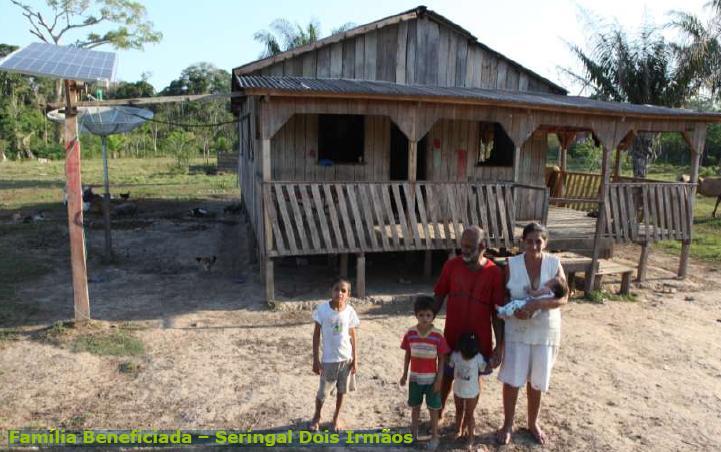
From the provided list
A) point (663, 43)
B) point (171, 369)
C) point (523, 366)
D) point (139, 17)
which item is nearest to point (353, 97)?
point (171, 369)

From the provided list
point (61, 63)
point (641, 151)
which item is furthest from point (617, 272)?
point (641, 151)

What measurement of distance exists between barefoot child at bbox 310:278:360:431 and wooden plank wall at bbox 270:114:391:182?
5.57 metres

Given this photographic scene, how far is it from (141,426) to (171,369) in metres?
1.23

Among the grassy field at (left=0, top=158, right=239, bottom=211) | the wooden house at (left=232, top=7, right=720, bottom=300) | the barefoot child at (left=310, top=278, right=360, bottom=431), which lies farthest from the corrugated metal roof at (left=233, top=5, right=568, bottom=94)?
the grassy field at (left=0, top=158, right=239, bottom=211)

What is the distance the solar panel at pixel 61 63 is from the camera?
Result: 19.5ft

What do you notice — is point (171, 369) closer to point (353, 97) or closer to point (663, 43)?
point (353, 97)

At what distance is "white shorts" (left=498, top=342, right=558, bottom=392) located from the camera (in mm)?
4082

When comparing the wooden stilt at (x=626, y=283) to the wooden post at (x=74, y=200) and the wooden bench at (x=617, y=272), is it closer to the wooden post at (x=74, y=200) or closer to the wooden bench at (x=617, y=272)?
the wooden bench at (x=617, y=272)

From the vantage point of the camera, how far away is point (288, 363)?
20.0 feet

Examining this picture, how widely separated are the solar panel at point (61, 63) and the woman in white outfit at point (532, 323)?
16.5ft

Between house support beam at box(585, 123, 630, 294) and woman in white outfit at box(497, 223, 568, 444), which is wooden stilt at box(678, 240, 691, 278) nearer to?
house support beam at box(585, 123, 630, 294)

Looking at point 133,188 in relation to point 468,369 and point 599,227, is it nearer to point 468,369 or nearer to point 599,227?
point 599,227

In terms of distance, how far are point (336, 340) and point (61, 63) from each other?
4.90 m

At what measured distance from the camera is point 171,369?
580 cm
